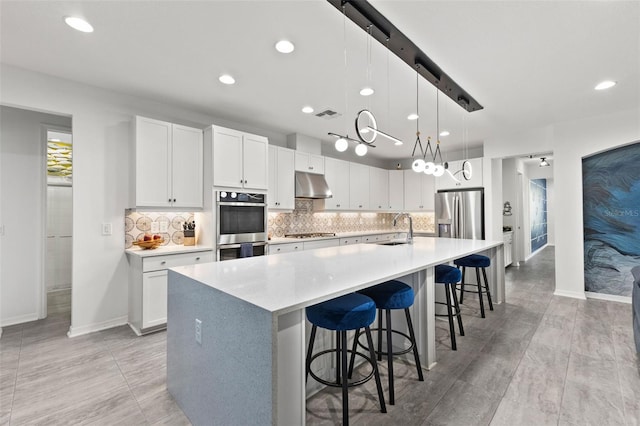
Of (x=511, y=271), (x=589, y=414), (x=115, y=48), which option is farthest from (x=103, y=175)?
A: (x=511, y=271)

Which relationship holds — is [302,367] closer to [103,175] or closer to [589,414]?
[589,414]

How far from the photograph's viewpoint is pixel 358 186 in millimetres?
6152

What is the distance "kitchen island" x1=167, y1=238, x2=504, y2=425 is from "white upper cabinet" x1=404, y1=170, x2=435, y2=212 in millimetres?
4173

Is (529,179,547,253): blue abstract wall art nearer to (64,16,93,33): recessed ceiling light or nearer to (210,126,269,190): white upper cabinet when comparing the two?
(210,126,269,190): white upper cabinet

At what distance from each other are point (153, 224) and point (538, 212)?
34.2ft

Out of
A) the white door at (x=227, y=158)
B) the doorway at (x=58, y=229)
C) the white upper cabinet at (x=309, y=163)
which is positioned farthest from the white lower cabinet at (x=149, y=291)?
the doorway at (x=58, y=229)

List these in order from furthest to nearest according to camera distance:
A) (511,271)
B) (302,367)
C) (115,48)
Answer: (511,271) → (115,48) → (302,367)

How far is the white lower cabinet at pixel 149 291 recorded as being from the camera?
3.07 m

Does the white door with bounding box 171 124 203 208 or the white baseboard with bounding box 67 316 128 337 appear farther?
the white door with bounding box 171 124 203 208

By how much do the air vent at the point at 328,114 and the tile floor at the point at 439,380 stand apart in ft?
9.53

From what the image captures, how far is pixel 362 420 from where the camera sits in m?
1.77

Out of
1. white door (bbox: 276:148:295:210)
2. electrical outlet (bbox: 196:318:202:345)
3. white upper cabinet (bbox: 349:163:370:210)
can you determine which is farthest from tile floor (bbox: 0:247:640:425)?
white upper cabinet (bbox: 349:163:370:210)

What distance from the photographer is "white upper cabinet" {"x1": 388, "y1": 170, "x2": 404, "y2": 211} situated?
6762 millimetres

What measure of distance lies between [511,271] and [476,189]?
225 cm
